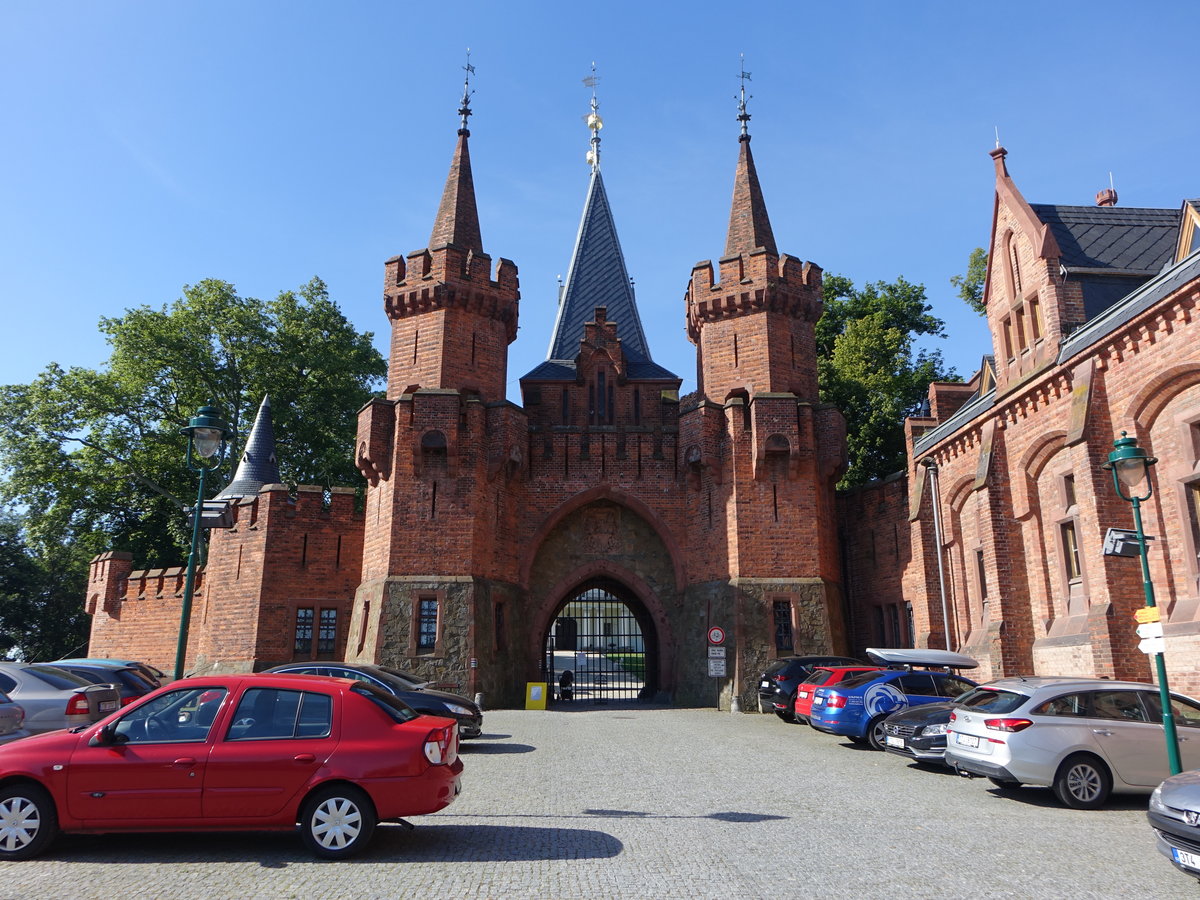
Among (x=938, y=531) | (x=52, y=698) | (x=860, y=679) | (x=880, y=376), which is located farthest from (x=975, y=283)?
(x=52, y=698)

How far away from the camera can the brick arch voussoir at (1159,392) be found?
1398cm

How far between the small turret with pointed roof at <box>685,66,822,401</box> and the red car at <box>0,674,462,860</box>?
64.4 feet

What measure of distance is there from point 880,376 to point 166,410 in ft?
95.1

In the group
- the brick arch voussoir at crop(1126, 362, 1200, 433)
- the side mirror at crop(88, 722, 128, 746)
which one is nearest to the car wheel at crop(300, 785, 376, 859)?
the side mirror at crop(88, 722, 128, 746)

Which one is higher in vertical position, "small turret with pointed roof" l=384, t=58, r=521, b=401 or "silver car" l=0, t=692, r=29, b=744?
"small turret with pointed roof" l=384, t=58, r=521, b=401

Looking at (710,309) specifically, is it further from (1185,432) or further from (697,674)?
(1185,432)

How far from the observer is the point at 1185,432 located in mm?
14227

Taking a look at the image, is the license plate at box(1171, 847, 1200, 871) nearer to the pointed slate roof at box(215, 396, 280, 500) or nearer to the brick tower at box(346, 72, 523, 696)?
the brick tower at box(346, 72, 523, 696)

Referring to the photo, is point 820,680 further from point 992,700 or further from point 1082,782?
point 1082,782

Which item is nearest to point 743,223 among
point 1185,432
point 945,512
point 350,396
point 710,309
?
point 710,309

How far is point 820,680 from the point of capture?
1553cm

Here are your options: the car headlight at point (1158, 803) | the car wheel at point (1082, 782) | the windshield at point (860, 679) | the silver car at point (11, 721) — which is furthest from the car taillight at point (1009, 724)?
the silver car at point (11, 721)

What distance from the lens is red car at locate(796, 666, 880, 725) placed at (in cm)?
1497

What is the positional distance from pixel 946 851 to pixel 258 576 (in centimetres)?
2215
